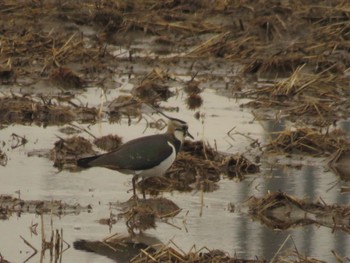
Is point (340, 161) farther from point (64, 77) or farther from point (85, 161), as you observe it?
point (64, 77)

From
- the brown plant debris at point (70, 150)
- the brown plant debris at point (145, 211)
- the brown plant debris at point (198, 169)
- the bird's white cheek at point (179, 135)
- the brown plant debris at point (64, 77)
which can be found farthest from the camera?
the brown plant debris at point (64, 77)

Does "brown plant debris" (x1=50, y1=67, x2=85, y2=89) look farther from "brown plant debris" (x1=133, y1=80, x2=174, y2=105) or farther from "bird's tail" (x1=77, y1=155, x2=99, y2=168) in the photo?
"bird's tail" (x1=77, y1=155, x2=99, y2=168)

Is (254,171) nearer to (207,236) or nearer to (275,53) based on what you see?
(207,236)

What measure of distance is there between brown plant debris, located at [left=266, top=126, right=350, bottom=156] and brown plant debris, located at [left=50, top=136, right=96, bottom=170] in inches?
71.5

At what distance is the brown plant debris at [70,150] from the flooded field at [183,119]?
0.06 ft

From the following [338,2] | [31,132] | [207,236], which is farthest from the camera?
[338,2]

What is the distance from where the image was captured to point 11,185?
11.3 m

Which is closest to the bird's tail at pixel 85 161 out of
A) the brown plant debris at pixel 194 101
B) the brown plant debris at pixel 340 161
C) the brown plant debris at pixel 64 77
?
the brown plant debris at pixel 340 161

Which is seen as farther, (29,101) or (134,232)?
(29,101)

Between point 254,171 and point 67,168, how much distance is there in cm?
169

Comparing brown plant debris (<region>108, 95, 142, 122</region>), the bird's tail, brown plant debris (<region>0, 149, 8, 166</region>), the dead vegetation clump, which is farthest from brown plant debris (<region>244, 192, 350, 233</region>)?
brown plant debris (<region>108, 95, 142, 122</region>)

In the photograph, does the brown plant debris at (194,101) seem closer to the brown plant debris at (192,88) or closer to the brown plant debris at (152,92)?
the brown plant debris at (152,92)

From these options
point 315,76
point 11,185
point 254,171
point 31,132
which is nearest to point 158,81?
point 315,76

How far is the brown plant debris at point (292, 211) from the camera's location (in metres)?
10.6
